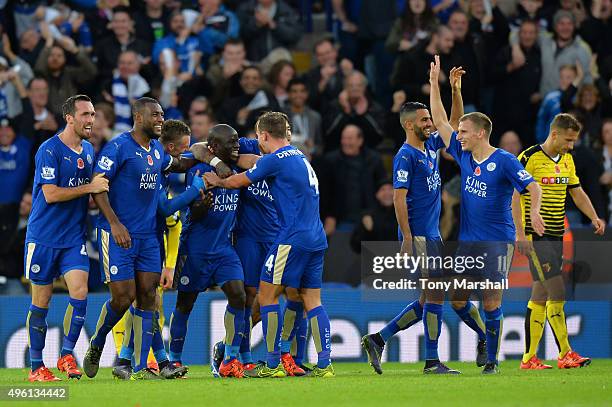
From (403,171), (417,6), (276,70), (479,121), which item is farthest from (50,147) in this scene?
(417,6)

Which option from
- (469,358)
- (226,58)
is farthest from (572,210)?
(226,58)

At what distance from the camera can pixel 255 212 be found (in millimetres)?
12641

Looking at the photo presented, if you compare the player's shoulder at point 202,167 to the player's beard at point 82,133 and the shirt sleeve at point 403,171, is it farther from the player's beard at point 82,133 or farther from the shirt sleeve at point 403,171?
the shirt sleeve at point 403,171

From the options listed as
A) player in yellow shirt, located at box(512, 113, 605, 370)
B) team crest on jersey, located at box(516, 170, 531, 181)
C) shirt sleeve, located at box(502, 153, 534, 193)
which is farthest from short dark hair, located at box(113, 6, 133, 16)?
team crest on jersey, located at box(516, 170, 531, 181)

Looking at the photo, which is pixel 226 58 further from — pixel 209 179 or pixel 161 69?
pixel 209 179

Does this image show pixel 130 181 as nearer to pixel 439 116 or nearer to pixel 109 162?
pixel 109 162

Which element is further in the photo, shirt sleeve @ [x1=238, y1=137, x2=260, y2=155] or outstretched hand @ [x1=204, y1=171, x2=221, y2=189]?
shirt sleeve @ [x1=238, y1=137, x2=260, y2=155]

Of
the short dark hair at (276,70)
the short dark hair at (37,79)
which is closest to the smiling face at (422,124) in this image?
the short dark hair at (276,70)

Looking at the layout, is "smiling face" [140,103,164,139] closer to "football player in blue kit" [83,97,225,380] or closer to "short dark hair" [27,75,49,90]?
"football player in blue kit" [83,97,225,380]

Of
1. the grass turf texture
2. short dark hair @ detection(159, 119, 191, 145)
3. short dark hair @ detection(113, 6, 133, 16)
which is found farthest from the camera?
short dark hair @ detection(113, 6, 133, 16)

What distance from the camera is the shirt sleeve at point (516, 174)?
11953 mm

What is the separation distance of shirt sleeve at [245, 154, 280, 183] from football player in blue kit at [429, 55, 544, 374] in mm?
1919

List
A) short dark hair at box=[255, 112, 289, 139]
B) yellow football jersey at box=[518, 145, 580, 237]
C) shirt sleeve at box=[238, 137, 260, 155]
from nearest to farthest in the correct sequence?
short dark hair at box=[255, 112, 289, 139] → shirt sleeve at box=[238, 137, 260, 155] → yellow football jersey at box=[518, 145, 580, 237]

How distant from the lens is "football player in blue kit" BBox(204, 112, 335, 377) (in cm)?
1177
